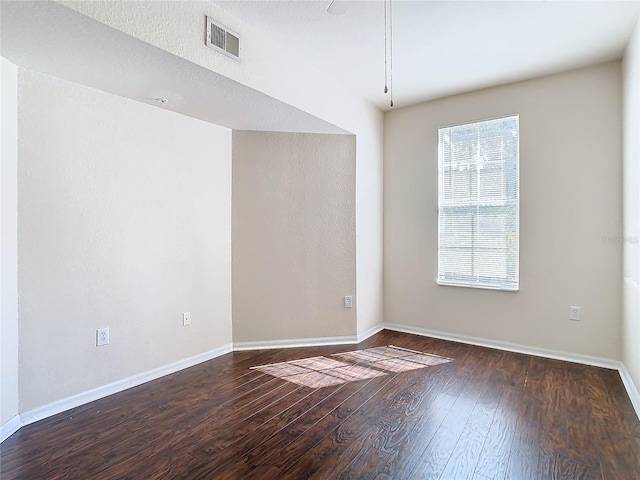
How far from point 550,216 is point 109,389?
4127 mm

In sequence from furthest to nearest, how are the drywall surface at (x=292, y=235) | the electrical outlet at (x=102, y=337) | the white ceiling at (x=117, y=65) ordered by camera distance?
the drywall surface at (x=292, y=235) → the electrical outlet at (x=102, y=337) → the white ceiling at (x=117, y=65)

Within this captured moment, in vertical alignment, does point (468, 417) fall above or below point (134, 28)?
below

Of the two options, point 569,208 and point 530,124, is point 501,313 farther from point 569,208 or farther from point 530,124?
point 530,124

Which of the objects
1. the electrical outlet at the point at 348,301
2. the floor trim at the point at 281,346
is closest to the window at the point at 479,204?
the floor trim at the point at 281,346

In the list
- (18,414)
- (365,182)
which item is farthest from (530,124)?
(18,414)

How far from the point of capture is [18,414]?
214 centimetres

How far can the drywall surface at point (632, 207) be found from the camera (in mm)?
2396

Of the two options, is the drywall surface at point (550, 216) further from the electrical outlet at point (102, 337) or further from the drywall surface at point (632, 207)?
the electrical outlet at point (102, 337)

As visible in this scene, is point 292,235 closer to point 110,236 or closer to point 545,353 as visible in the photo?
point 110,236

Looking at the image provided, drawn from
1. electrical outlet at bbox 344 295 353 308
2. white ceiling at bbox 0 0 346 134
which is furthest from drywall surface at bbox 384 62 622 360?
white ceiling at bbox 0 0 346 134

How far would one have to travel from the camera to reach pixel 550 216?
327 centimetres

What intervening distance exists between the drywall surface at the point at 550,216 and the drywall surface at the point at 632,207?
0.53 feet

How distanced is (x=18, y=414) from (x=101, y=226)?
130 centimetres

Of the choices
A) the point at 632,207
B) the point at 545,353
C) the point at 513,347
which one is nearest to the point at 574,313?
the point at 545,353
